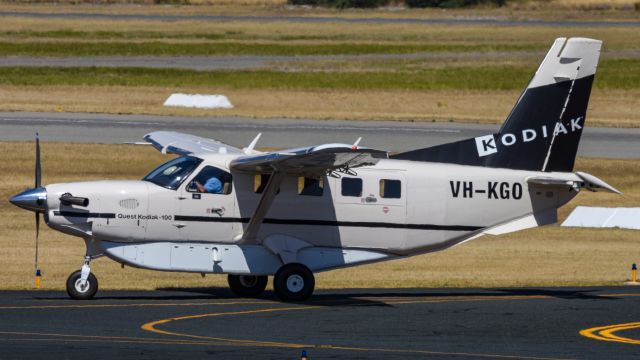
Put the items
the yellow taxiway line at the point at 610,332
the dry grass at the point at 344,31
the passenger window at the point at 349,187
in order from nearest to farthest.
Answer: the yellow taxiway line at the point at 610,332
the passenger window at the point at 349,187
the dry grass at the point at 344,31

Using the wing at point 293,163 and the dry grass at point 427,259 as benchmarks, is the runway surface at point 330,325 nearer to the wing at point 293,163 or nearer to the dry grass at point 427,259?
the wing at point 293,163

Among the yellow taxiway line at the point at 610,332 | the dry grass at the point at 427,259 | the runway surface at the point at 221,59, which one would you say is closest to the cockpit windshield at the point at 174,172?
the dry grass at the point at 427,259

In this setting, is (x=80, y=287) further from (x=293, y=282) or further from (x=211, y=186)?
(x=293, y=282)

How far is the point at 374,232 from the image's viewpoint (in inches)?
839

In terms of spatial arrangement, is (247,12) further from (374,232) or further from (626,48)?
(374,232)

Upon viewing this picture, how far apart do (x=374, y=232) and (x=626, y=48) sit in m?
55.6

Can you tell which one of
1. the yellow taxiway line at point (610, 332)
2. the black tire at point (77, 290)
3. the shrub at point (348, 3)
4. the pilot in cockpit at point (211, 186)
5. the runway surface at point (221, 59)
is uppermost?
the shrub at point (348, 3)

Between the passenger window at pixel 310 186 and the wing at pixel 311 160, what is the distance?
0.15 metres

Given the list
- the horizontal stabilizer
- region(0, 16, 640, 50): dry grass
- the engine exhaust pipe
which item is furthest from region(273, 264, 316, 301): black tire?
region(0, 16, 640, 50): dry grass

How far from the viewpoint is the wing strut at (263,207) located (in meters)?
20.6

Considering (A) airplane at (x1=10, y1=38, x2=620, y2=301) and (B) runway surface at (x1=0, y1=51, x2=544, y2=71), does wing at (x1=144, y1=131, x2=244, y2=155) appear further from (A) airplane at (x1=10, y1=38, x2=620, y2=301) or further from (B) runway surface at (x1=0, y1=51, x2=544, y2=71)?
(B) runway surface at (x1=0, y1=51, x2=544, y2=71)

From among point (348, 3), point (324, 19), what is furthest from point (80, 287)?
point (348, 3)

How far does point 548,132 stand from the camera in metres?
22.0

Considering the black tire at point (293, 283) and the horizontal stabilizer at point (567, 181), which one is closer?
the black tire at point (293, 283)
